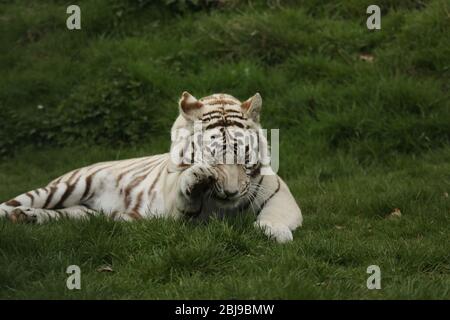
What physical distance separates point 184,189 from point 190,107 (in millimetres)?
740

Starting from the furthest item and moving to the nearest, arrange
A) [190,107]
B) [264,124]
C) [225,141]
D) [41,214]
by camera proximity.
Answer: [264,124]
[41,214]
[190,107]
[225,141]

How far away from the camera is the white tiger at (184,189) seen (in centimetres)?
498

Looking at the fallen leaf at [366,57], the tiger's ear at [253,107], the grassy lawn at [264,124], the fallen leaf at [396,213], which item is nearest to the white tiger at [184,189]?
the tiger's ear at [253,107]

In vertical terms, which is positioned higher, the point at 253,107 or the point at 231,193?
the point at 253,107

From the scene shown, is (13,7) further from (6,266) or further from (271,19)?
(6,266)

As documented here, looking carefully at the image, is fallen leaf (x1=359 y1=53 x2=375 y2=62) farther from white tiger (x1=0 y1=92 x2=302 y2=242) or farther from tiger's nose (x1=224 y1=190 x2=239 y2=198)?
tiger's nose (x1=224 y1=190 x2=239 y2=198)

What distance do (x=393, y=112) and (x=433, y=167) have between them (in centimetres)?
110

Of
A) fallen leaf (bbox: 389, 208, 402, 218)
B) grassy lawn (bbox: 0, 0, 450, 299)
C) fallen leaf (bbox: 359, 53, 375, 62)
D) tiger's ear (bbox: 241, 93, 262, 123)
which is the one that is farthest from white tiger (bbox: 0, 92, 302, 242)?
fallen leaf (bbox: 359, 53, 375, 62)

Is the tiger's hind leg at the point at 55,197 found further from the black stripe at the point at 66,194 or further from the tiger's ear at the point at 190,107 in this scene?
the tiger's ear at the point at 190,107

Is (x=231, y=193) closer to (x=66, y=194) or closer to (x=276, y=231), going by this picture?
(x=276, y=231)

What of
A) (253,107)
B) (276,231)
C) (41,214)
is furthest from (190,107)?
(41,214)

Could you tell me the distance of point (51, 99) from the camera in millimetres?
9898

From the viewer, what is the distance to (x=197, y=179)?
484cm
